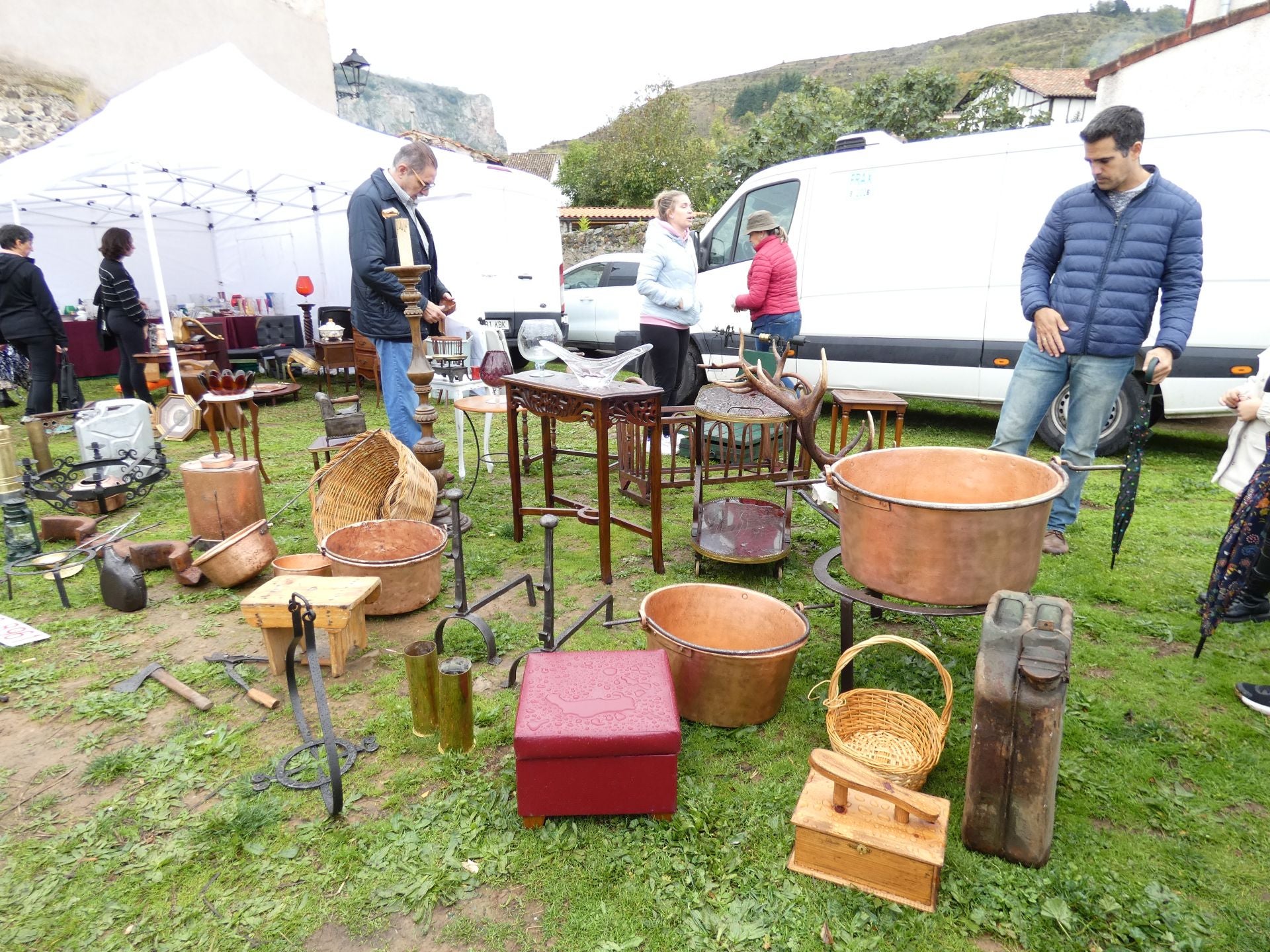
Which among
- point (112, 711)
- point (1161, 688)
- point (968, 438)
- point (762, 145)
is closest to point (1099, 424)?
point (1161, 688)

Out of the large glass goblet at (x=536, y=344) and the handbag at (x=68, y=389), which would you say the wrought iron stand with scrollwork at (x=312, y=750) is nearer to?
the large glass goblet at (x=536, y=344)

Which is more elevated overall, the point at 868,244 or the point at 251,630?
the point at 868,244

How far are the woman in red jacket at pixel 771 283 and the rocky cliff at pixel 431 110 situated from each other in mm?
78798

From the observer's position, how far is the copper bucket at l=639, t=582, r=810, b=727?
2.22m

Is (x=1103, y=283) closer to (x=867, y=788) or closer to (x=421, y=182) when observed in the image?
(x=867, y=788)

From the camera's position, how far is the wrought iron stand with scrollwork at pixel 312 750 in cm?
187

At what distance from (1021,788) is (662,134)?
3218cm

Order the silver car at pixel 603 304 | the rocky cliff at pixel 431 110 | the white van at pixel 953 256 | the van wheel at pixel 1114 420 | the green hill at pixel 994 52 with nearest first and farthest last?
the white van at pixel 953 256
the van wheel at pixel 1114 420
the silver car at pixel 603 304
the green hill at pixel 994 52
the rocky cliff at pixel 431 110

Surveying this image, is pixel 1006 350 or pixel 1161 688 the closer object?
pixel 1161 688

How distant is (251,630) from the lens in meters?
3.02

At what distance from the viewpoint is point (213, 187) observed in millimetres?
9211

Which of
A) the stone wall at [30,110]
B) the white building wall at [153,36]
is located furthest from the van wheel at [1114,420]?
the white building wall at [153,36]

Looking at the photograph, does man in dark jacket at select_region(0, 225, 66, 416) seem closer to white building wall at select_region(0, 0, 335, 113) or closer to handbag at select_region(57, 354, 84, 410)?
handbag at select_region(57, 354, 84, 410)

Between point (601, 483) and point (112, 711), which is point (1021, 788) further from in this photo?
point (112, 711)
